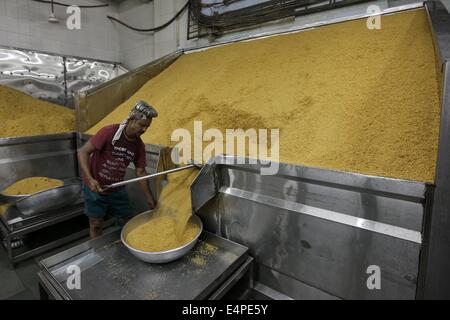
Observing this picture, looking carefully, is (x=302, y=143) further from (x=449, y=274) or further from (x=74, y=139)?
(x=74, y=139)

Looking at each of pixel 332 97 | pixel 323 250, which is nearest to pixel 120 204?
pixel 323 250

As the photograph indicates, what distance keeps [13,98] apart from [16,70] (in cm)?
72

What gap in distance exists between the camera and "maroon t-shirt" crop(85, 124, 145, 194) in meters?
1.36

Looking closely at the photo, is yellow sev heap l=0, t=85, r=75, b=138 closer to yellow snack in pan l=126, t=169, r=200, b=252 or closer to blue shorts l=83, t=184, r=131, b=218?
blue shorts l=83, t=184, r=131, b=218

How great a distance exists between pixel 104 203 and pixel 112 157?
1.14ft

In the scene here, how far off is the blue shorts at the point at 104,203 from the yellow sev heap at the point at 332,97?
41 cm

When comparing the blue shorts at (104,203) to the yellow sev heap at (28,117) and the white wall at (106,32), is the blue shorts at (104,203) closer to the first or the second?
the yellow sev heap at (28,117)

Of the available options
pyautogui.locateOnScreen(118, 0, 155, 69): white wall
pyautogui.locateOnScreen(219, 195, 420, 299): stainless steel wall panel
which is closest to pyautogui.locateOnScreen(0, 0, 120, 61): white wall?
pyautogui.locateOnScreen(118, 0, 155, 69): white wall

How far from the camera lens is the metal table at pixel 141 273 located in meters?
0.87

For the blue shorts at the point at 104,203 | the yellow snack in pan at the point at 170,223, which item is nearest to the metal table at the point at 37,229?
the blue shorts at the point at 104,203

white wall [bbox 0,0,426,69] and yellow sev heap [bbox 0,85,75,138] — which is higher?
white wall [bbox 0,0,426,69]

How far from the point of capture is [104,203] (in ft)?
5.14

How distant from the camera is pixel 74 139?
2232 mm

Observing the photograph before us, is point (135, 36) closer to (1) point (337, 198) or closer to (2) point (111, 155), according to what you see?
(2) point (111, 155)
